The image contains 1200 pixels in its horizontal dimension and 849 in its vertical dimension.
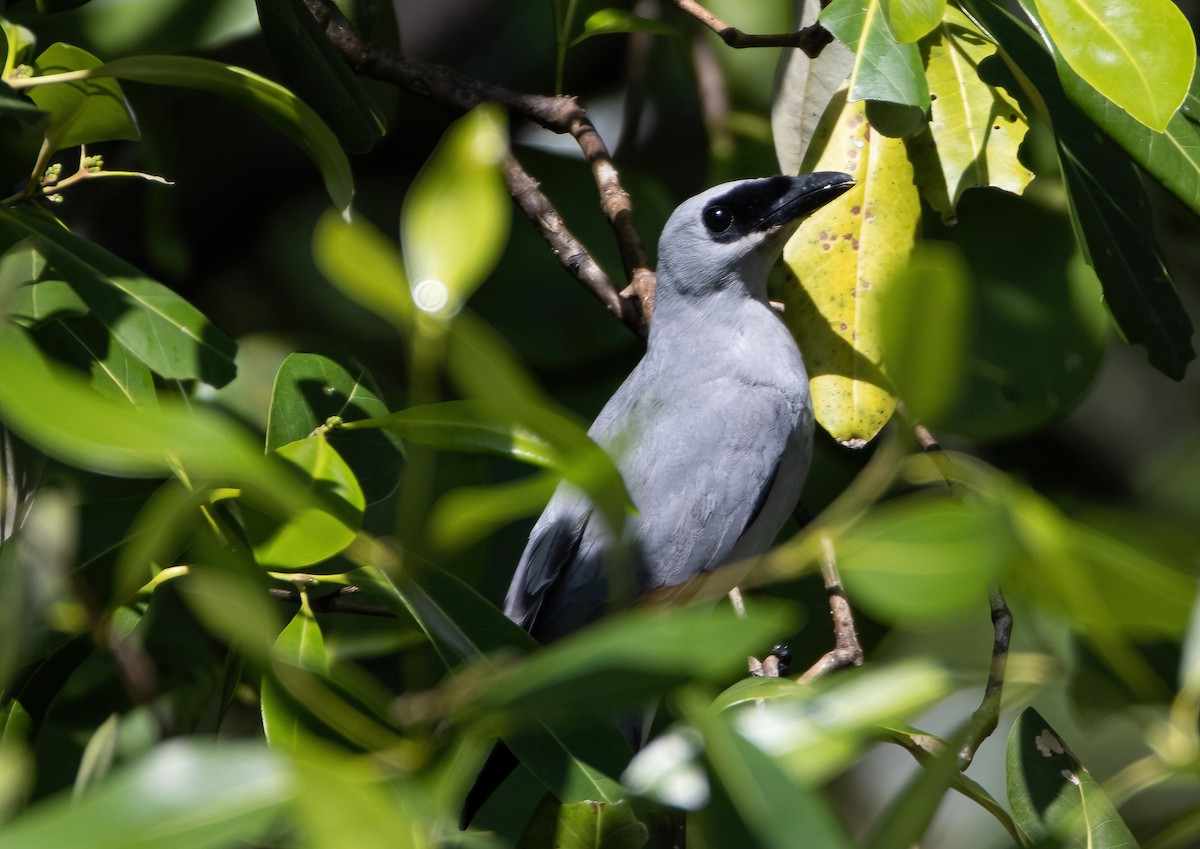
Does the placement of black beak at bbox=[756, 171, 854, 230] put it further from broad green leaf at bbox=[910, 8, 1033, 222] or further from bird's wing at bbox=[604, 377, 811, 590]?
bird's wing at bbox=[604, 377, 811, 590]

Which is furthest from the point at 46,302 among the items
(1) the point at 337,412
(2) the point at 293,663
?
(2) the point at 293,663

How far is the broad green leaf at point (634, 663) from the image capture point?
2.05 feet

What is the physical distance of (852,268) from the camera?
195 centimetres

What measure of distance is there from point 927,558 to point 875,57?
1.05 metres

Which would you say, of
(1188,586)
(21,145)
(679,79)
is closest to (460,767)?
(1188,586)

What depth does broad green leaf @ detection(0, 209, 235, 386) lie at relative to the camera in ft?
4.73

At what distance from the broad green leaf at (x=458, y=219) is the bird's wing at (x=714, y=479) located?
1529 millimetres

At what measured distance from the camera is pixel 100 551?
4.67ft

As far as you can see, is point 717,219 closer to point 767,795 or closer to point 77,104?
point 77,104

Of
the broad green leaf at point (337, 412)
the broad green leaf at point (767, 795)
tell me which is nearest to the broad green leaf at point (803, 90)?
the broad green leaf at point (337, 412)

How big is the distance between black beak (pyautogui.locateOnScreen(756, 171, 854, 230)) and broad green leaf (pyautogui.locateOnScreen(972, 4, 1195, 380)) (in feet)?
1.18

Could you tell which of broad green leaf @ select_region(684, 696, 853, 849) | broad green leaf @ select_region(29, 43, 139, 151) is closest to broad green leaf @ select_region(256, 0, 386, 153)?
broad green leaf @ select_region(29, 43, 139, 151)

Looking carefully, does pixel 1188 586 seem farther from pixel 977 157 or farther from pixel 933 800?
A: pixel 977 157

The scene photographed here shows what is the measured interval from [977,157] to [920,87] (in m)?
0.45
